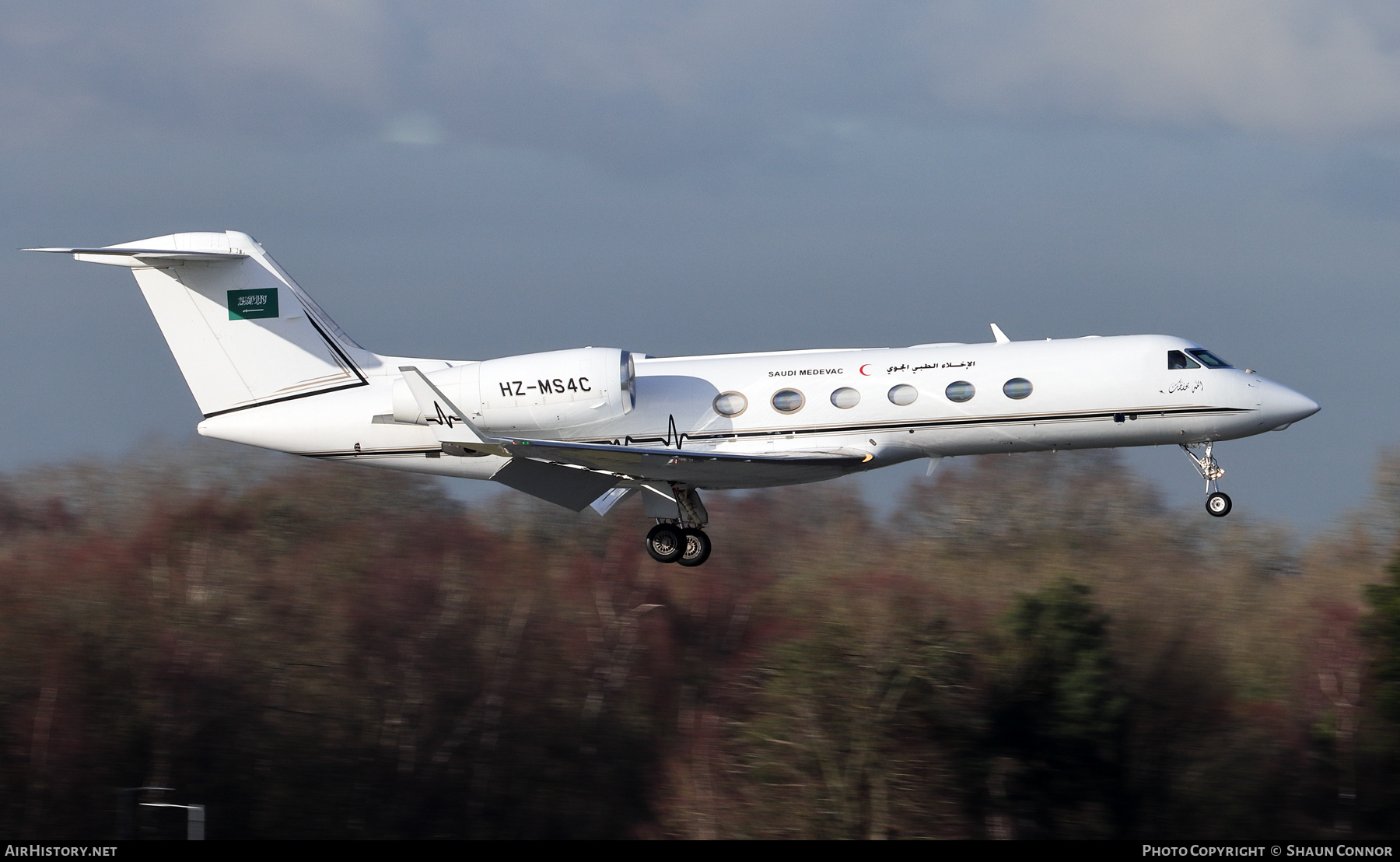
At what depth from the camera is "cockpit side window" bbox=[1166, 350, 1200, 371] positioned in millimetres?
20281

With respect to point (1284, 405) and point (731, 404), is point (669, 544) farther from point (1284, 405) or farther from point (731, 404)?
point (1284, 405)

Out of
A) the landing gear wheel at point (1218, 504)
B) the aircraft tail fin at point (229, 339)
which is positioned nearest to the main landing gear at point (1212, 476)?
the landing gear wheel at point (1218, 504)

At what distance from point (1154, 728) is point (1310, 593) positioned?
682 centimetres

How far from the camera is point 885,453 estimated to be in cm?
2020

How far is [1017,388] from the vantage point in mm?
20031

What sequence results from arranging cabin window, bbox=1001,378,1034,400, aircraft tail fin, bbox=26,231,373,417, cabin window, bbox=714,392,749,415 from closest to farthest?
1. cabin window, bbox=1001,378,1034,400
2. cabin window, bbox=714,392,749,415
3. aircraft tail fin, bbox=26,231,373,417

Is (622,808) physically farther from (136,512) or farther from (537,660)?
(136,512)

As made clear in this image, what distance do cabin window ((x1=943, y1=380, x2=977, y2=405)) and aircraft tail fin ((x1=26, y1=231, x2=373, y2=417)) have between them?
337 inches

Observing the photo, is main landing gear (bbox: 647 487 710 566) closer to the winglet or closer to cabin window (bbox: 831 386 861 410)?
cabin window (bbox: 831 386 861 410)

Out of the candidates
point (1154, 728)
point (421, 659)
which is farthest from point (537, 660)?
point (1154, 728)

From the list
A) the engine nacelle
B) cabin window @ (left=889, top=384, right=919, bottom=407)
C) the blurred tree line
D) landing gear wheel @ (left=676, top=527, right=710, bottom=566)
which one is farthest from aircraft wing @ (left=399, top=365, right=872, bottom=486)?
the blurred tree line

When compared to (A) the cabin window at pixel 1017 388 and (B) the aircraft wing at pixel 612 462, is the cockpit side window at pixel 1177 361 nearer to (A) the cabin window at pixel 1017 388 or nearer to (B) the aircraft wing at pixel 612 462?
(A) the cabin window at pixel 1017 388

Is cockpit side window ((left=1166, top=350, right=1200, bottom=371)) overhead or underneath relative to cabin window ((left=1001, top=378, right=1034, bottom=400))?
overhead

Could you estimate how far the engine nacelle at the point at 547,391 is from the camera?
20250mm
